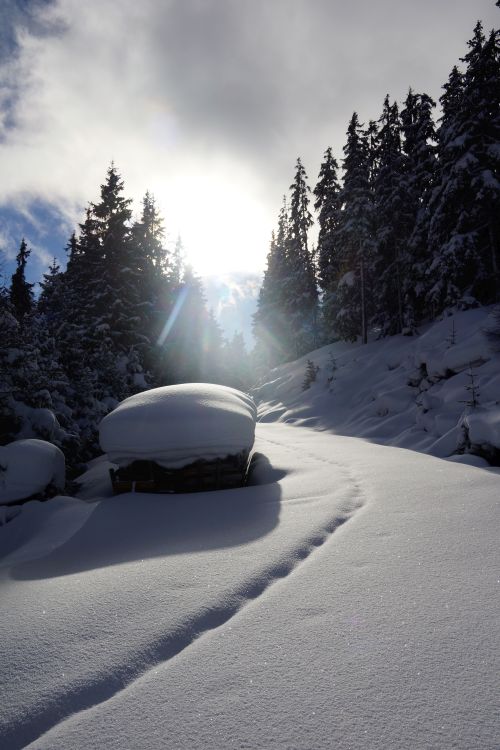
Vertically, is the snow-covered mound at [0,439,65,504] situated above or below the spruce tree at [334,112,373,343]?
below

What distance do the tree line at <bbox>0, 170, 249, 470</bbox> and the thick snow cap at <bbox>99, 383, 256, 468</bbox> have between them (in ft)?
7.58

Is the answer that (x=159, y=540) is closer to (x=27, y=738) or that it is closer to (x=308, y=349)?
(x=27, y=738)

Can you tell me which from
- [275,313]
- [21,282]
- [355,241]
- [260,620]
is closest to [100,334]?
[355,241]

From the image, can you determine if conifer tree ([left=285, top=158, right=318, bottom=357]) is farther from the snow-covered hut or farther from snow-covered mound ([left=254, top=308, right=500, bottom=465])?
the snow-covered hut

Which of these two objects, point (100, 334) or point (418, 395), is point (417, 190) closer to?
point (418, 395)

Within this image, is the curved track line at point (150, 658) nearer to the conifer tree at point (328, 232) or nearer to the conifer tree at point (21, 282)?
the conifer tree at point (328, 232)

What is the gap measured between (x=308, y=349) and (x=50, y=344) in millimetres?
24461

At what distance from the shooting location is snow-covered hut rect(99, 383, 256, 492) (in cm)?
496

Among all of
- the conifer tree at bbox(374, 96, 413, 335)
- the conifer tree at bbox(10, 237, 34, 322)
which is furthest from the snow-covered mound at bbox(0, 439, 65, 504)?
the conifer tree at bbox(10, 237, 34, 322)

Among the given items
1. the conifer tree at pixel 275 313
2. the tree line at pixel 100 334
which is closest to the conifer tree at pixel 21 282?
the tree line at pixel 100 334

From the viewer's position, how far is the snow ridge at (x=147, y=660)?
124cm

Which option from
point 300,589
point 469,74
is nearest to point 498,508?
point 300,589

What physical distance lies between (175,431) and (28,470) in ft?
6.05

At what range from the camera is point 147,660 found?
154 centimetres
